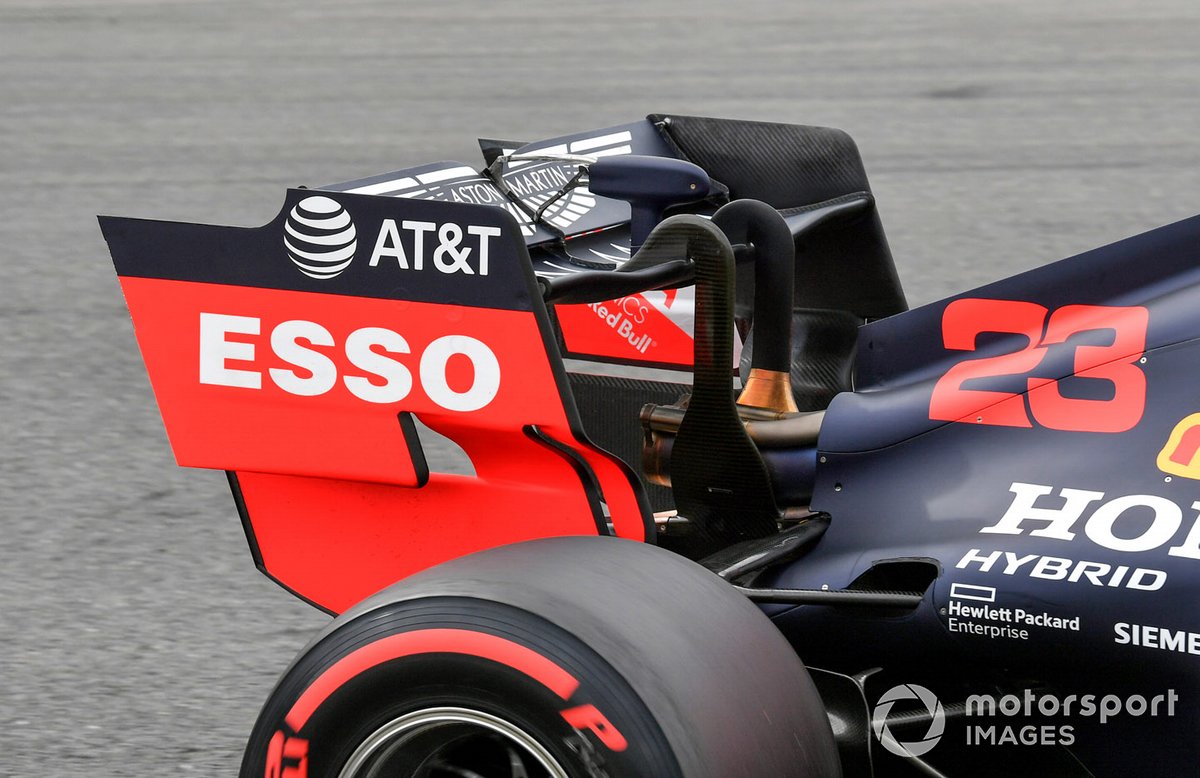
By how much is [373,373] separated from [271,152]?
8729 mm

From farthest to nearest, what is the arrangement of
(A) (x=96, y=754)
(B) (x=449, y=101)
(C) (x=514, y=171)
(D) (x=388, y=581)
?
(B) (x=449, y=101), (C) (x=514, y=171), (A) (x=96, y=754), (D) (x=388, y=581)

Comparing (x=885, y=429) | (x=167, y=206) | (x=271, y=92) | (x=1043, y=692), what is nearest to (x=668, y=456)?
(x=885, y=429)

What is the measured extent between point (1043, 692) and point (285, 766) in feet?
3.11

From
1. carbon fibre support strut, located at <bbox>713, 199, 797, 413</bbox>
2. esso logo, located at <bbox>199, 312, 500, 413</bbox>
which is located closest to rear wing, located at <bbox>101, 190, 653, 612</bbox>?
esso logo, located at <bbox>199, 312, 500, 413</bbox>

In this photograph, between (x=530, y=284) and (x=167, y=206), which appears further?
(x=167, y=206)

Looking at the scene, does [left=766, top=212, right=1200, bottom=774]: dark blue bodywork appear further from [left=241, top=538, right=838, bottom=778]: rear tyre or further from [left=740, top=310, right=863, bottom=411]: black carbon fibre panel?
[left=740, top=310, right=863, bottom=411]: black carbon fibre panel

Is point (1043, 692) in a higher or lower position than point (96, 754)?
higher

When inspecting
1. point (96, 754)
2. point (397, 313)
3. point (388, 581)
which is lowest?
point (96, 754)

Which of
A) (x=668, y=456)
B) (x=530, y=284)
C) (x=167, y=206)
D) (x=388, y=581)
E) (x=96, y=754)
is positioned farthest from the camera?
(x=167, y=206)

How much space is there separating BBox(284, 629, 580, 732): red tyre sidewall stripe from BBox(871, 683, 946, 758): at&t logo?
0.57 metres

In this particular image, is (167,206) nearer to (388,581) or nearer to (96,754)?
(96,754)

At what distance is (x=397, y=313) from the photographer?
230 centimetres

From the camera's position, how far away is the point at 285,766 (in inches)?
82.1

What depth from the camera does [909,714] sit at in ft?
7.57
